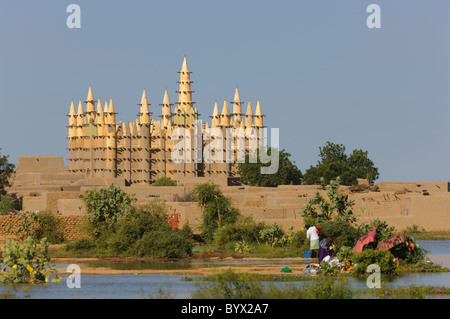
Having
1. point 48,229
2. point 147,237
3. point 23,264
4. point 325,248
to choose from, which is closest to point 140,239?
point 147,237

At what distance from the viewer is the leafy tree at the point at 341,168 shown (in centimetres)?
8775

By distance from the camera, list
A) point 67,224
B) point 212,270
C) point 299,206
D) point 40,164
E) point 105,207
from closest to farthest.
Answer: point 212,270 < point 105,207 < point 67,224 < point 299,206 < point 40,164

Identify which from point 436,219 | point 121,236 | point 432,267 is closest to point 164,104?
point 436,219

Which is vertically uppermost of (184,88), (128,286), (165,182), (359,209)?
(184,88)

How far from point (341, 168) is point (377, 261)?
227 feet

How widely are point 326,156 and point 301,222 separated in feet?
215

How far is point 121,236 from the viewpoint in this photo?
2878cm

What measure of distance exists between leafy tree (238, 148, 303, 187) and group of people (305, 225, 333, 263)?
194 feet

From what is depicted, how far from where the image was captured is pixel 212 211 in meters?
34.8

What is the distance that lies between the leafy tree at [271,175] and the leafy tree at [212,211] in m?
48.9

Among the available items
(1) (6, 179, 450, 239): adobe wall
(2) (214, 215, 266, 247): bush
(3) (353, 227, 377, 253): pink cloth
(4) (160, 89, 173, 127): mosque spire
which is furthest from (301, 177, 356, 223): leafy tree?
(4) (160, 89, 173, 127): mosque spire

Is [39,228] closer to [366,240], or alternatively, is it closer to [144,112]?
[366,240]

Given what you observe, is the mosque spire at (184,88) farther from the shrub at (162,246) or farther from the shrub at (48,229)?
the shrub at (162,246)
